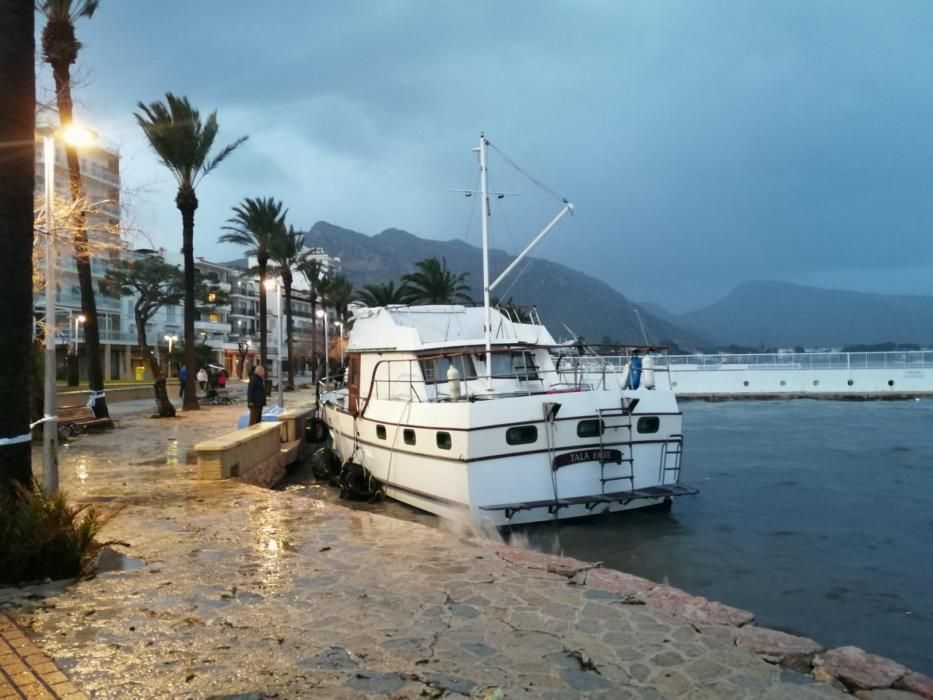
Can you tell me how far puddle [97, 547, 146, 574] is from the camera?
650 centimetres

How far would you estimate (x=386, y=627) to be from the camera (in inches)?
200

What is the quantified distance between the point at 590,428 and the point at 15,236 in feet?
28.5

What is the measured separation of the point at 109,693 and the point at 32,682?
436 millimetres

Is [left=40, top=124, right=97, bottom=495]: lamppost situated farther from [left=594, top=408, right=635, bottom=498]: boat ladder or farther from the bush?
[left=594, top=408, right=635, bottom=498]: boat ladder

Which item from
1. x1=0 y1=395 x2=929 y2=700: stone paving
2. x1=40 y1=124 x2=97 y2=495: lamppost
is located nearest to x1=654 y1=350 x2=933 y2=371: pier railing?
x1=0 y1=395 x2=929 y2=700: stone paving

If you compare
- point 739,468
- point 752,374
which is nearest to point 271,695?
point 739,468

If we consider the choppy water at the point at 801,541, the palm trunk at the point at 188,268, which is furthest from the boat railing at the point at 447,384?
the palm trunk at the point at 188,268

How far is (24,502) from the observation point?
20.1 feet

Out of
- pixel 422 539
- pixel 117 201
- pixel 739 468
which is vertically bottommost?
pixel 739 468

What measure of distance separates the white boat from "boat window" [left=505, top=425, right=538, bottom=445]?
0.06ft

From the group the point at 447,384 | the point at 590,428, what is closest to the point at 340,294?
the point at 447,384

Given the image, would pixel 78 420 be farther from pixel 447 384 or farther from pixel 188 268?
pixel 447 384

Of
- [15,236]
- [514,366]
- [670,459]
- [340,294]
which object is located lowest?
[670,459]

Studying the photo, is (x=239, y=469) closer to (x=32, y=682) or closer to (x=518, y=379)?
(x=518, y=379)
